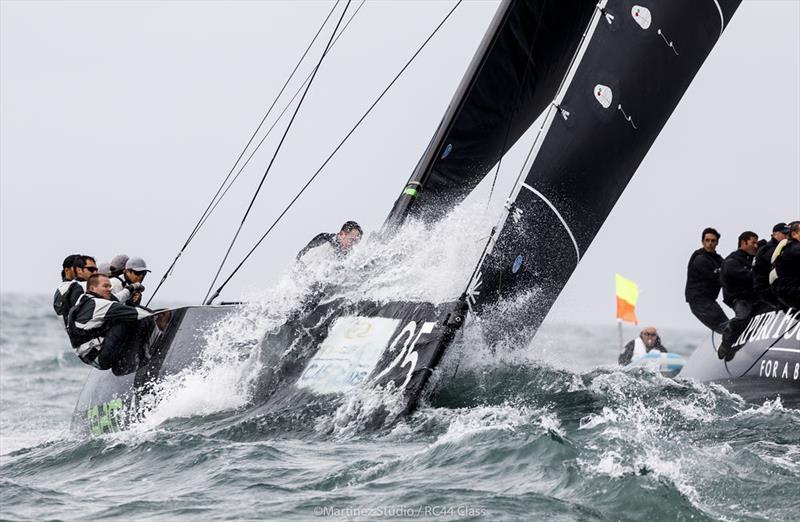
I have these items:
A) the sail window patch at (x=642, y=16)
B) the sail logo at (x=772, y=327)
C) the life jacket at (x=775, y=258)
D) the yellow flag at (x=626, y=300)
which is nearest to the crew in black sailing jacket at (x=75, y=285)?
the sail window patch at (x=642, y=16)

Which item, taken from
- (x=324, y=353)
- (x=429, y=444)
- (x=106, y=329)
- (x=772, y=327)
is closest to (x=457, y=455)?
(x=429, y=444)

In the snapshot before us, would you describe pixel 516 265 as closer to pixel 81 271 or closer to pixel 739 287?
pixel 739 287

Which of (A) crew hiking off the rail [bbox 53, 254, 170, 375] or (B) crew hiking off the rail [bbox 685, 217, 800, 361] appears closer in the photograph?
(A) crew hiking off the rail [bbox 53, 254, 170, 375]

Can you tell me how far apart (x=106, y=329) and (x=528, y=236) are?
8.40ft

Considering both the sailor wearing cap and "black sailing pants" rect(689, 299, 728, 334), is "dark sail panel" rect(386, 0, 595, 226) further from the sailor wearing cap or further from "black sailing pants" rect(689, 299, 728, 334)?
"black sailing pants" rect(689, 299, 728, 334)

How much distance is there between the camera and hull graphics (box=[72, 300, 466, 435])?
650 centimetres

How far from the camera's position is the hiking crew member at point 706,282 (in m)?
9.49

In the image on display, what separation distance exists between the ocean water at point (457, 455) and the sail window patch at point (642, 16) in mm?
1876

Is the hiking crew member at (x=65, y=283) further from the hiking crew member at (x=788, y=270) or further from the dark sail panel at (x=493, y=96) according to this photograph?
the hiking crew member at (x=788, y=270)

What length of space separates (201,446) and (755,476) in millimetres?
2662

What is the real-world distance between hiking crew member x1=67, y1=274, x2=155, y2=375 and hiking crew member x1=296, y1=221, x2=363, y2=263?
3.49ft

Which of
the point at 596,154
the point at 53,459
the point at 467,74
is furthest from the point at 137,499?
the point at 467,74

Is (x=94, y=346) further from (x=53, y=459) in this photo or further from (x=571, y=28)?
(x=571, y=28)

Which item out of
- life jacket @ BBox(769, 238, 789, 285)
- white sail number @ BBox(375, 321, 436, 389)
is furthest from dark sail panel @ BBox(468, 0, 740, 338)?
life jacket @ BBox(769, 238, 789, 285)
